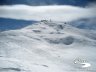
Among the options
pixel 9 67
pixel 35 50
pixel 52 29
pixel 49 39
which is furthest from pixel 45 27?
pixel 9 67

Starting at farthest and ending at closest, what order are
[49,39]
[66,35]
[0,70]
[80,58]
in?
[66,35]
[49,39]
[80,58]
[0,70]

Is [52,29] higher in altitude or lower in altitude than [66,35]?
higher

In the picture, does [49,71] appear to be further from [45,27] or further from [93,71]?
[45,27]

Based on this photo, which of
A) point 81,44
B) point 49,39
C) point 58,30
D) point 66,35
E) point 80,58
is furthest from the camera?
point 58,30

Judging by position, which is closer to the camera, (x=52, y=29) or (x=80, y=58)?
(x=80, y=58)

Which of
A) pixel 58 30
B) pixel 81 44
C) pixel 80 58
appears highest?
pixel 58 30

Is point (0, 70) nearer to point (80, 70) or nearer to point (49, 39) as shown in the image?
point (80, 70)
